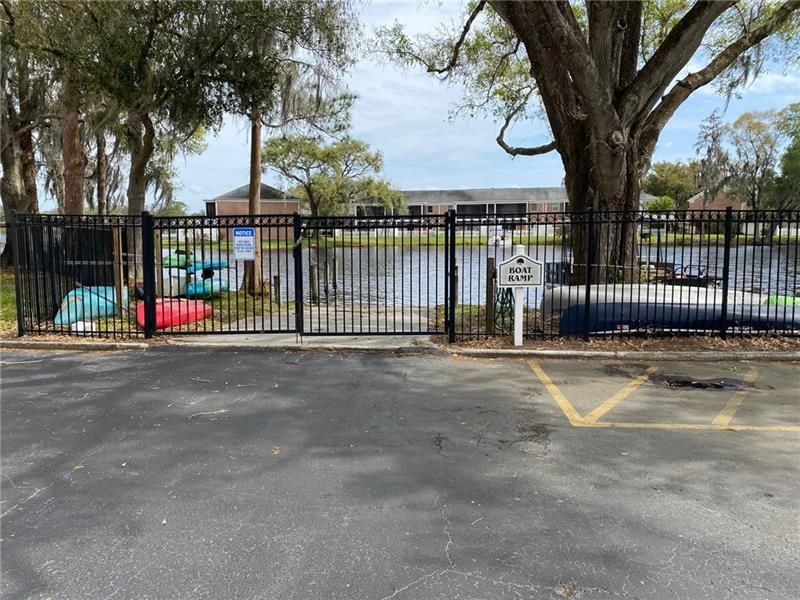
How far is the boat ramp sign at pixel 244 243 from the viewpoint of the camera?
29.8 feet

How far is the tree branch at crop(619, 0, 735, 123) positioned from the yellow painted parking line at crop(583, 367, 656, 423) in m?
5.40

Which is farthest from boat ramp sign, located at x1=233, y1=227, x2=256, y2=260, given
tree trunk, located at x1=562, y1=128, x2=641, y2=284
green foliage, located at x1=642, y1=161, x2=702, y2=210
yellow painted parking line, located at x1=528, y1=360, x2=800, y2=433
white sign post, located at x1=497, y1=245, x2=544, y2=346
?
green foliage, located at x1=642, y1=161, x2=702, y2=210

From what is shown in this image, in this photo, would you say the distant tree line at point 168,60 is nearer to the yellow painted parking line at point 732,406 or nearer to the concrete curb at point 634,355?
the concrete curb at point 634,355

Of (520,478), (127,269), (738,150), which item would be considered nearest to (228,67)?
(127,269)

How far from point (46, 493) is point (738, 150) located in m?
64.7

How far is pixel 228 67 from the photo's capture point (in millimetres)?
10930

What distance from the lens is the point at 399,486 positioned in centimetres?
398

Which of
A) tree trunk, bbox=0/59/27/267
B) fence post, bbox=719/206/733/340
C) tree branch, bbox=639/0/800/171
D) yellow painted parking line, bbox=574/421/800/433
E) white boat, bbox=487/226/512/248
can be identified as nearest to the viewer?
yellow painted parking line, bbox=574/421/800/433

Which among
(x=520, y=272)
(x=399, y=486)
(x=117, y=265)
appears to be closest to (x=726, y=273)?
(x=520, y=272)

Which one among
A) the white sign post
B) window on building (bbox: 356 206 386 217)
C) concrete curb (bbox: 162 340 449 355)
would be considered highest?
window on building (bbox: 356 206 386 217)

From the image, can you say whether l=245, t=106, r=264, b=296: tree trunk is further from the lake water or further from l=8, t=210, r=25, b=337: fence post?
l=8, t=210, r=25, b=337: fence post

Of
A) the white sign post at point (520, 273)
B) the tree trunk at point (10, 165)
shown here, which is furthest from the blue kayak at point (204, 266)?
the tree trunk at point (10, 165)

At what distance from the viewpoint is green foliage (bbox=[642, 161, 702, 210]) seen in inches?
3142

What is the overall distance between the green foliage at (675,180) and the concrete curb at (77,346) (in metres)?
82.2
